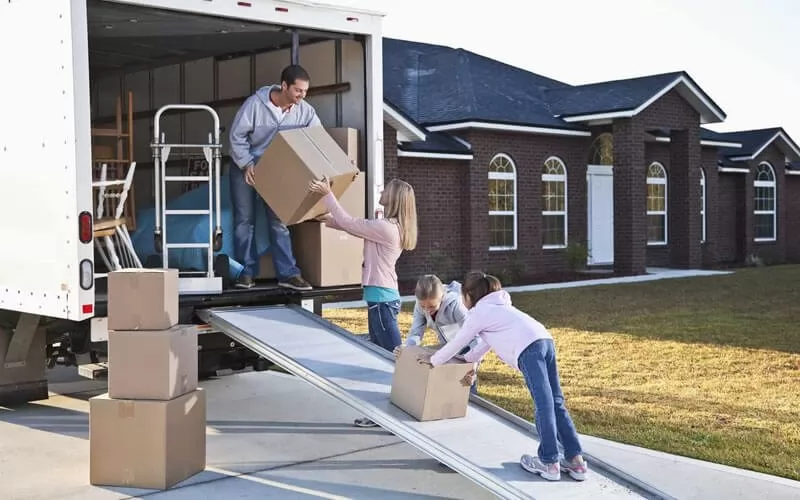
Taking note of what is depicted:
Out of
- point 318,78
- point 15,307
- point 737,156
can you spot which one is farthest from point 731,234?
point 15,307

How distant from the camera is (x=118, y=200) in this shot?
787 centimetres

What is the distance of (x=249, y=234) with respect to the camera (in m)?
7.66

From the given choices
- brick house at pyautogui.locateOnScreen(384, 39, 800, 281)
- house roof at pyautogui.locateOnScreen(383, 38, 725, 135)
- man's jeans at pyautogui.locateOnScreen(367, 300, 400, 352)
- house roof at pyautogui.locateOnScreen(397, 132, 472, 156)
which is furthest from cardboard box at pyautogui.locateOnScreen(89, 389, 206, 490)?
house roof at pyautogui.locateOnScreen(383, 38, 725, 135)

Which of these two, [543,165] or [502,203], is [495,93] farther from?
[502,203]

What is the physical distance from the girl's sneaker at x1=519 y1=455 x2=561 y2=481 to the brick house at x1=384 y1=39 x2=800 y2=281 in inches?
523

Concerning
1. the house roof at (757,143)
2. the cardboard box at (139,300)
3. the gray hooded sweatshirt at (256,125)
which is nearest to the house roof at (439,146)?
the house roof at (757,143)

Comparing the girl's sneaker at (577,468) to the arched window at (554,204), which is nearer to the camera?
the girl's sneaker at (577,468)

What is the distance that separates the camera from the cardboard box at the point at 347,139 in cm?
788

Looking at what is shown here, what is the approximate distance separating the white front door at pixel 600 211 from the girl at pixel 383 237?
17.5m

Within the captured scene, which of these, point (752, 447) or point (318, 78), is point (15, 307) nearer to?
point (318, 78)

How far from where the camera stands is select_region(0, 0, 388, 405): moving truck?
6301 millimetres

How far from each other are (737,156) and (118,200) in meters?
23.8

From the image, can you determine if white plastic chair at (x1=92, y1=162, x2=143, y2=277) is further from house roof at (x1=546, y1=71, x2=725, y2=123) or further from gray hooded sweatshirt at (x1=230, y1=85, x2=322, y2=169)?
house roof at (x1=546, y1=71, x2=725, y2=123)

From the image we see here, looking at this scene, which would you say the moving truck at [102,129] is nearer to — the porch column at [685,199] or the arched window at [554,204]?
the arched window at [554,204]
